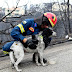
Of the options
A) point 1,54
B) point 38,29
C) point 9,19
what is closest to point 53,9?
point 9,19

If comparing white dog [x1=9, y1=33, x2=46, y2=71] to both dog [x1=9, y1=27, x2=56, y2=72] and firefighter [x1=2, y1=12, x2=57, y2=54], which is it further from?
firefighter [x1=2, y1=12, x2=57, y2=54]

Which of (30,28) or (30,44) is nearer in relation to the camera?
(30,44)

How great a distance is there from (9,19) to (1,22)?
42 cm

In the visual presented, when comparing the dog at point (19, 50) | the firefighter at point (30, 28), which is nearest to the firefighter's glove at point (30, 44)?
the firefighter at point (30, 28)

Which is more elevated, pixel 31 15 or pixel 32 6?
pixel 32 6

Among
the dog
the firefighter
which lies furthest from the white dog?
the firefighter

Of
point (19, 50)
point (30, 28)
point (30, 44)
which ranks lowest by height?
point (19, 50)

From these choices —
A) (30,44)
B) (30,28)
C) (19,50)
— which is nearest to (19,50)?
(19,50)

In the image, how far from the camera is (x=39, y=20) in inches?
133

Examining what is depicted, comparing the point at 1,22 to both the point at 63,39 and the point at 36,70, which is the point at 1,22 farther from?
the point at 63,39

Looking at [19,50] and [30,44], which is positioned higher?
[30,44]

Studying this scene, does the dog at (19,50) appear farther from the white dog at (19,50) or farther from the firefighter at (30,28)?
the firefighter at (30,28)

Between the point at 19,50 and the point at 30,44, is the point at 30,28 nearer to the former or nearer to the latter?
the point at 30,44

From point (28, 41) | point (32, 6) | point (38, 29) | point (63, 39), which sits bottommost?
point (63, 39)
